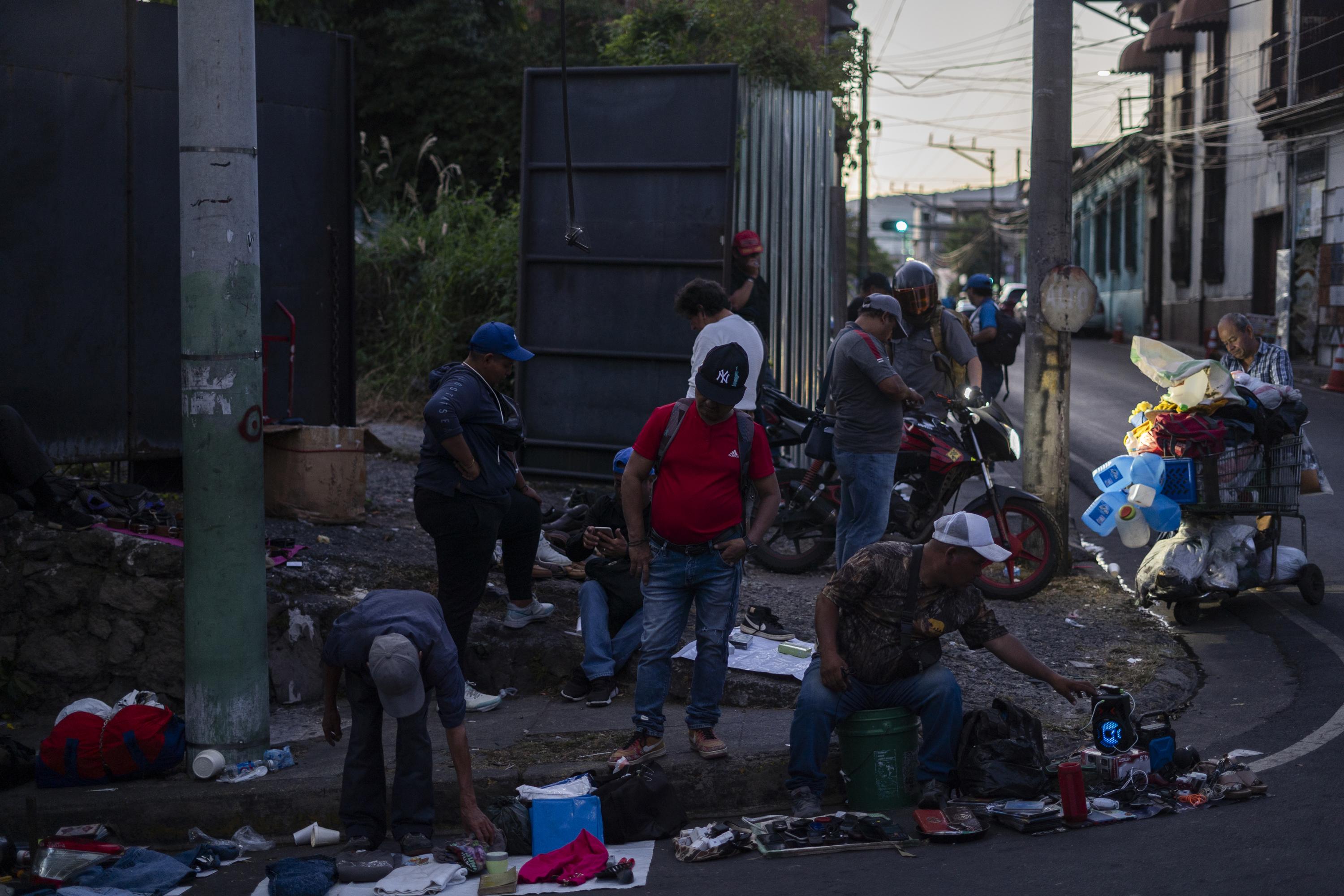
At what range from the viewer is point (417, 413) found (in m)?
13.7

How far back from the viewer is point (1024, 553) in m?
8.03

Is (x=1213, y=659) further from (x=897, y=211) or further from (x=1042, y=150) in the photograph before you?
(x=897, y=211)

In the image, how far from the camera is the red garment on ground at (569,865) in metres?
4.50

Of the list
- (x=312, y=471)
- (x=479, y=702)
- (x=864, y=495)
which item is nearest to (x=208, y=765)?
(x=479, y=702)

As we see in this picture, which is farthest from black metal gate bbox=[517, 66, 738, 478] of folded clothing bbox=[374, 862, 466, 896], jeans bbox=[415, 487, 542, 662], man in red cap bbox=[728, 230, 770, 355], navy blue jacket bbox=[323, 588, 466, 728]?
folded clothing bbox=[374, 862, 466, 896]

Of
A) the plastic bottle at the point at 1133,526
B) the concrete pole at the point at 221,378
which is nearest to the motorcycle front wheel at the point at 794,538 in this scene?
the plastic bottle at the point at 1133,526

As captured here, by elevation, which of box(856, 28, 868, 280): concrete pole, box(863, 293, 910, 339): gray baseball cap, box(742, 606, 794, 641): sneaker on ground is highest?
box(856, 28, 868, 280): concrete pole

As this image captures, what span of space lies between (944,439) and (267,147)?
15.9 ft

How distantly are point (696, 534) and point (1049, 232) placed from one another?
4461 millimetres

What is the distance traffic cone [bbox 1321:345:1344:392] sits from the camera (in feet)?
67.7

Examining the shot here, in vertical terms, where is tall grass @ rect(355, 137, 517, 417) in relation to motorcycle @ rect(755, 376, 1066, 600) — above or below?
above

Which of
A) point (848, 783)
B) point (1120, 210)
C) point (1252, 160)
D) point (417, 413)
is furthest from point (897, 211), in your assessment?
point (848, 783)

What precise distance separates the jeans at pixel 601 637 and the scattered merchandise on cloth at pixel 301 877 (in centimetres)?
194

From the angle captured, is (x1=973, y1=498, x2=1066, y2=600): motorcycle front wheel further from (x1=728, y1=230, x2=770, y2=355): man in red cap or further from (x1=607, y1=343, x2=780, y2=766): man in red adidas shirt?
(x1=607, y1=343, x2=780, y2=766): man in red adidas shirt
